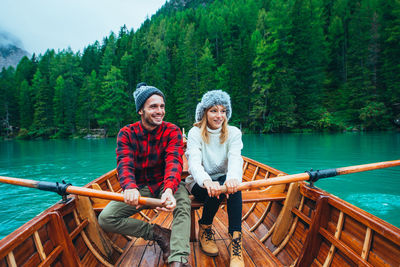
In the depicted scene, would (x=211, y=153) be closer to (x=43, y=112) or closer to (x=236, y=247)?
(x=236, y=247)

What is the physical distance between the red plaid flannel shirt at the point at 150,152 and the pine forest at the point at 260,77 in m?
22.7

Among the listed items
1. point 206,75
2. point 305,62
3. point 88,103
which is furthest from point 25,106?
point 305,62

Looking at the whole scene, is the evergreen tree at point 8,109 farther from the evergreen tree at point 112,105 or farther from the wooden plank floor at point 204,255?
the wooden plank floor at point 204,255

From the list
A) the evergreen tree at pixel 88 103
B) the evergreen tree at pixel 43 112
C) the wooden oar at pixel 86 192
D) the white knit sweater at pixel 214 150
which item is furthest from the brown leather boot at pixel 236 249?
the evergreen tree at pixel 43 112

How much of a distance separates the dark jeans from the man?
0.18 metres

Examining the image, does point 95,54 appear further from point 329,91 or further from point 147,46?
point 329,91

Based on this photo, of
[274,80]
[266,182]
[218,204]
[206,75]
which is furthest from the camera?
[206,75]

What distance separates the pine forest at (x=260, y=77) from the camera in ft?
73.0

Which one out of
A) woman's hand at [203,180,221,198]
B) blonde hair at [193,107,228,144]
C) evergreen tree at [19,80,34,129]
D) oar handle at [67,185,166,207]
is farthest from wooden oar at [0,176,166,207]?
evergreen tree at [19,80,34,129]

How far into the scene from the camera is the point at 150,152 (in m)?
2.00

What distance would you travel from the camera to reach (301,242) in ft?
6.66

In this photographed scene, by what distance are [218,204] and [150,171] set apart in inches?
27.5

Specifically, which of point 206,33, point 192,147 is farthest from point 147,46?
point 192,147

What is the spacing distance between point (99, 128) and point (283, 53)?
2667 centimetres
